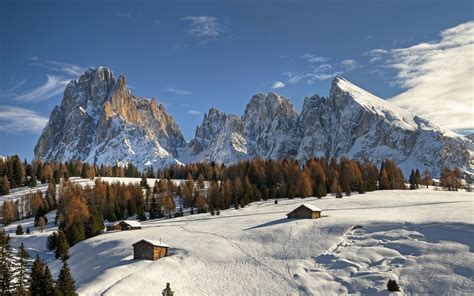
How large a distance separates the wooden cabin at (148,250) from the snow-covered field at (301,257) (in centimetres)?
139

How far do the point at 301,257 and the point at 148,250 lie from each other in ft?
61.0

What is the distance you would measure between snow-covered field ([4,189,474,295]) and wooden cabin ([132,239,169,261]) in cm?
139

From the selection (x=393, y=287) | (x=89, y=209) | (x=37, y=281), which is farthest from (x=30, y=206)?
(x=393, y=287)

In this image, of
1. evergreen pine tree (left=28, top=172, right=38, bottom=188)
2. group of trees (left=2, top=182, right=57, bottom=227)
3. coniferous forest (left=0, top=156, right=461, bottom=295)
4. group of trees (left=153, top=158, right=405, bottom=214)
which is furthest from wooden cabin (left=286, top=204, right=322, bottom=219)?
evergreen pine tree (left=28, top=172, right=38, bottom=188)

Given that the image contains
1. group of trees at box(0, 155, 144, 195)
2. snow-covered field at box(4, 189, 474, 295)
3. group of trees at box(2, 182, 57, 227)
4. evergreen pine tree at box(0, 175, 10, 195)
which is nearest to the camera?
snow-covered field at box(4, 189, 474, 295)

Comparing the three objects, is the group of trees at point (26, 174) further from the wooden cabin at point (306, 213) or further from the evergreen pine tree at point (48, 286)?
the evergreen pine tree at point (48, 286)

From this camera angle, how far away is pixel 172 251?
6172cm

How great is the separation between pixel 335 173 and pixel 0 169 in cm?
10268

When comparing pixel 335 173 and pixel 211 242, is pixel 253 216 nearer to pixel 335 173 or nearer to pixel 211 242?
pixel 211 242

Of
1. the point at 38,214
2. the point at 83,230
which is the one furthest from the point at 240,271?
the point at 38,214

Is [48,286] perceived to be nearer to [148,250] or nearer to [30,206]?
[148,250]

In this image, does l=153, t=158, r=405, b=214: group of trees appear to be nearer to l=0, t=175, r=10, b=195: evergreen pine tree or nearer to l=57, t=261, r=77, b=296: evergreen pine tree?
l=0, t=175, r=10, b=195: evergreen pine tree

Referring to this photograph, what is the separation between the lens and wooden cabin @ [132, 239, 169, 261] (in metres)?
59.1

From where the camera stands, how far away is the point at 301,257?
56.7 meters
